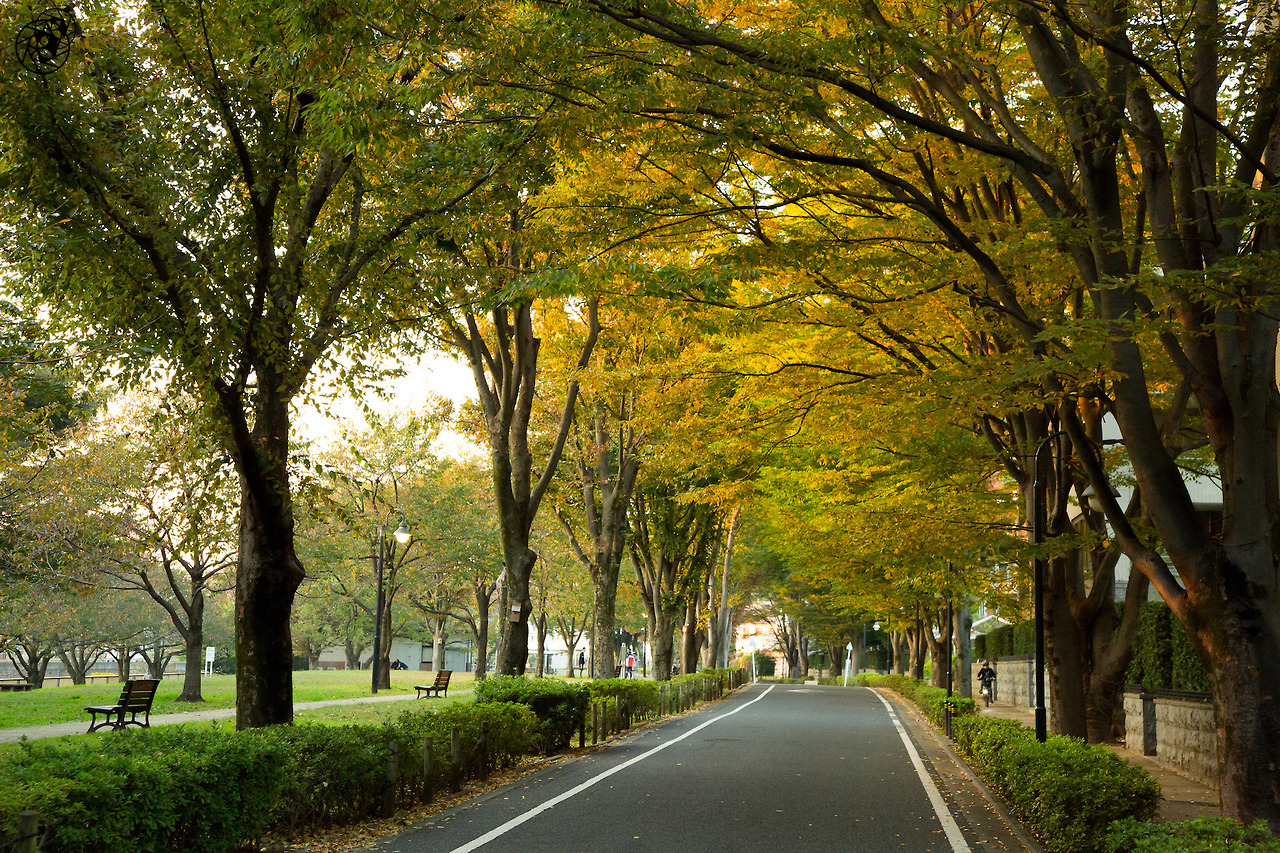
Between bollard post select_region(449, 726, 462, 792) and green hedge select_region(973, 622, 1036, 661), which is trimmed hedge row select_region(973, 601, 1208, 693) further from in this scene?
bollard post select_region(449, 726, 462, 792)

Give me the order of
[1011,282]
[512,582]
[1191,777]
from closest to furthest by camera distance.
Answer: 1. [1011,282]
2. [1191,777]
3. [512,582]

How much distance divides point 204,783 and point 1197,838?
21.5 feet

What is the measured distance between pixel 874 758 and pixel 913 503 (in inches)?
186

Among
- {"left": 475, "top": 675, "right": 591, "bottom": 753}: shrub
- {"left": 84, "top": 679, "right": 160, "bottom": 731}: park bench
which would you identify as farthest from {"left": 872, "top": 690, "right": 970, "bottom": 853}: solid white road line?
{"left": 84, "top": 679, "right": 160, "bottom": 731}: park bench

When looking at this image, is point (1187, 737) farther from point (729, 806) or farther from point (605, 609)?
point (605, 609)

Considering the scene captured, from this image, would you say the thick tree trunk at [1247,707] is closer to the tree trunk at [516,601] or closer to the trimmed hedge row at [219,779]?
the trimmed hedge row at [219,779]

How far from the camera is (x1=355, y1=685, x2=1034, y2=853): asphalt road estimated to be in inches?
360

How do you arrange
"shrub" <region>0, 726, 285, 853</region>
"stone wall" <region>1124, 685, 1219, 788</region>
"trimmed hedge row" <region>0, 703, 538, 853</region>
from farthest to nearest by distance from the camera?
"stone wall" <region>1124, 685, 1219, 788</region>, "trimmed hedge row" <region>0, 703, 538, 853</region>, "shrub" <region>0, 726, 285, 853</region>

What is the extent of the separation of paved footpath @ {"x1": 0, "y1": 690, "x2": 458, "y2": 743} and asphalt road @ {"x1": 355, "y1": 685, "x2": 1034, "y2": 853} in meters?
7.06

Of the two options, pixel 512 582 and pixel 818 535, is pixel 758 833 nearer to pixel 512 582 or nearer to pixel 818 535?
pixel 512 582

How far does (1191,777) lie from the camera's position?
1547 cm

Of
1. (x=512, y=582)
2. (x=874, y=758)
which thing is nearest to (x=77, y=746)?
(x=512, y=582)

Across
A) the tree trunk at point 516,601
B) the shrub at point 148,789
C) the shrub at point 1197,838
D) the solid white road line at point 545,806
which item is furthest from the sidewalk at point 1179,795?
the tree trunk at point 516,601

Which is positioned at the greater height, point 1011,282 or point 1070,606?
point 1011,282
